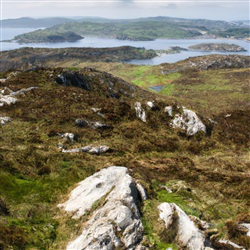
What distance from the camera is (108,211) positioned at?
407 inches

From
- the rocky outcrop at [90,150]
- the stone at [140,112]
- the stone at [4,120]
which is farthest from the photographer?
the stone at [140,112]

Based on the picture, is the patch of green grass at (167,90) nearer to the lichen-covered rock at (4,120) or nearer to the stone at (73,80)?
the stone at (73,80)

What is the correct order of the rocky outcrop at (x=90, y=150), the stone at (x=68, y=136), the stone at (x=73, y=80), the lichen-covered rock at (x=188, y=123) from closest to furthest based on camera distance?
the rocky outcrop at (x=90, y=150) < the stone at (x=68, y=136) < the lichen-covered rock at (x=188, y=123) < the stone at (x=73, y=80)

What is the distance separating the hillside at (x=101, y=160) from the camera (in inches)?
408

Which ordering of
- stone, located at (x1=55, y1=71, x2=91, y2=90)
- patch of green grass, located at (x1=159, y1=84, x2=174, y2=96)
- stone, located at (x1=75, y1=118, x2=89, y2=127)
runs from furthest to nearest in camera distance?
patch of green grass, located at (x1=159, y1=84, x2=174, y2=96), stone, located at (x1=55, y1=71, x2=91, y2=90), stone, located at (x1=75, y1=118, x2=89, y2=127)

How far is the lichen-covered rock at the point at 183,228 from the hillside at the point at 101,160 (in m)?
0.27

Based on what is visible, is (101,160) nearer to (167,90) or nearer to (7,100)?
(7,100)

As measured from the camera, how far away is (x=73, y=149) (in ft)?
64.7

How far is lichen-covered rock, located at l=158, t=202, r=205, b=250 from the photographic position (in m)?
9.23

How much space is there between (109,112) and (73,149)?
10.6 meters

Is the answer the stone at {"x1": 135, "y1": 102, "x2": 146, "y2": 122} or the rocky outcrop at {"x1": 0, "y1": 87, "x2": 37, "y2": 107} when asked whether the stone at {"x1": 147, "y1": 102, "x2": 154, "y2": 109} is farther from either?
the rocky outcrop at {"x1": 0, "y1": 87, "x2": 37, "y2": 107}

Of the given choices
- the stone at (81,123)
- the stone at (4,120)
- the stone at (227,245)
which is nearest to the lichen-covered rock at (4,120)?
the stone at (4,120)

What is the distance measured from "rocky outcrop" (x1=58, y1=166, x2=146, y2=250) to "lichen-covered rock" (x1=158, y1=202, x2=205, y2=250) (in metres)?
1.34

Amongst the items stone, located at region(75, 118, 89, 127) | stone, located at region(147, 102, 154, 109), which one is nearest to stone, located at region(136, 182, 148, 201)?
stone, located at region(75, 118, 89, 127)
